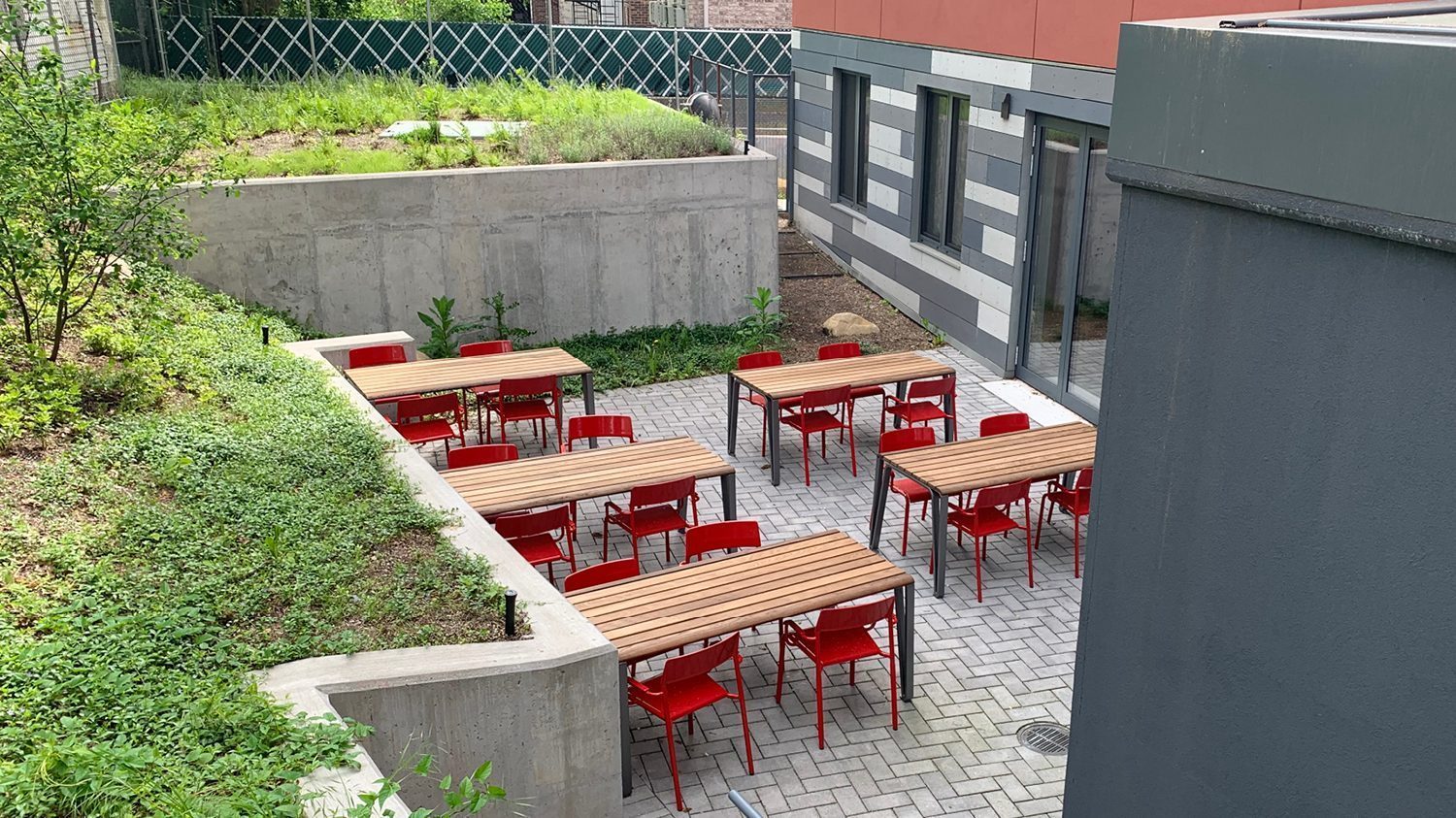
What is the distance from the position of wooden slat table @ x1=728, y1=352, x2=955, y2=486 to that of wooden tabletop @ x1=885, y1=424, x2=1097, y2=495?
139 centimetres

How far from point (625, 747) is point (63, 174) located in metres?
4.93

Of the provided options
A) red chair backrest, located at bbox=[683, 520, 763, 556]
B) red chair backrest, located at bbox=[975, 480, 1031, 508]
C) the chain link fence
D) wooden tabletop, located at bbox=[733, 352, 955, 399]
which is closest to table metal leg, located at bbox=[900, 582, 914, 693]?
red chair backrest, located at bbox=[683, 520, 763, 556]

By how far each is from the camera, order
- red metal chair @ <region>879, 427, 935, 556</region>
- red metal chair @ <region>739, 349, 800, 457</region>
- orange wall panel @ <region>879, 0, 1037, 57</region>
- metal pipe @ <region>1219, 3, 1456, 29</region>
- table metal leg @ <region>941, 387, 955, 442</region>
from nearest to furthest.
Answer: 1. metal pipe @ <region>1219, 3, 1456, 29</region>
2. red metal chair @ <region>879, 427, 935, 556</region>
3. table metal leg @ <region>941, 387, 955, 442</region>
4. red metal chair @ <region>739, 349, 800, 457</region>
5. orange wall panel @ <region>879, 0, 1037, 57</region>

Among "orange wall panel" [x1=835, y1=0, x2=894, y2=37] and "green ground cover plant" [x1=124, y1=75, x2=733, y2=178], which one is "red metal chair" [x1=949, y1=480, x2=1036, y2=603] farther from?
"orange wall panel" [x1=835, y1=0, x2=894, y2=37]

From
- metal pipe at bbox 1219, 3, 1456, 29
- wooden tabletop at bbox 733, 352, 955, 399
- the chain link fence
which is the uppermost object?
metal pipe at bbox 1219, 3, 1456, 29

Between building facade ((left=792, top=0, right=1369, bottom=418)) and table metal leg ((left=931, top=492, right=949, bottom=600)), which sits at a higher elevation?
building facade ((left=792, top=0, right=1369, bottom=418))

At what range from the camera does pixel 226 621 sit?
5.46 m

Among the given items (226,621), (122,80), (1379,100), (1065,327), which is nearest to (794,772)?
(226,621)

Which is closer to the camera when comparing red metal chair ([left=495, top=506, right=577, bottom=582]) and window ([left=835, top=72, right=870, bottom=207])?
red metal chair ([left=495, top=506, right=577, bottom=582])

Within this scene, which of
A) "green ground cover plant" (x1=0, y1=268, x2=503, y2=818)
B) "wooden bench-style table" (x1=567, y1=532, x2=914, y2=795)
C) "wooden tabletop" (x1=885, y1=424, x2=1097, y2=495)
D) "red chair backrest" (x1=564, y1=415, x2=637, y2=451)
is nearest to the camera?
"green ground cover plant" (x1=0, y1=268, x2=503, y2=818)

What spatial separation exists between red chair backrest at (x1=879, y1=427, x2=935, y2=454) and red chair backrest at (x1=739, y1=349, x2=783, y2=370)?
1.98 meters

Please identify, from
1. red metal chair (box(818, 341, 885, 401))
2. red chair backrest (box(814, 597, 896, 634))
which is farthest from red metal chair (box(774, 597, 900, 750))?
red metal chair (box(818, 341, 885, 401))

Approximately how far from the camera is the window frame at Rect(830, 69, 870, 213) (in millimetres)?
15555

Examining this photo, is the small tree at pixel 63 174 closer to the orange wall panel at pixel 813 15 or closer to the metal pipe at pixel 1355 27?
the metal pipe at pixel 1355 27
